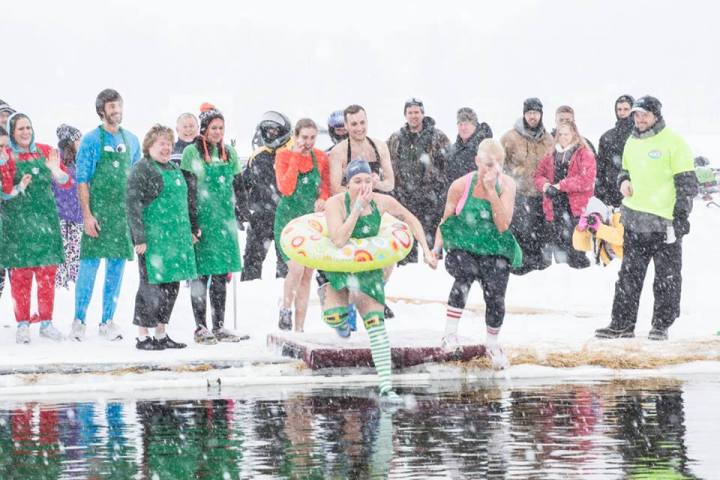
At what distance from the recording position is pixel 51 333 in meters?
12.9

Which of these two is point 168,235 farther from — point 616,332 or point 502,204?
point 616,332

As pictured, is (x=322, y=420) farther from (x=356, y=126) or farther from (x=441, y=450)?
(x=356, y=126)

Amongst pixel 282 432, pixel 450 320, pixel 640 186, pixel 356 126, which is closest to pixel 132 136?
pixel 356 126

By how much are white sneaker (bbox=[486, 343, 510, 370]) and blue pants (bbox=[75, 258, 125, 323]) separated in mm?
3791

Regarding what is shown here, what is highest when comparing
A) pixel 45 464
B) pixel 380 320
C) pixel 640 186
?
pixel 640 186

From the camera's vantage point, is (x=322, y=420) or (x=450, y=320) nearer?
(x=322, y=420)

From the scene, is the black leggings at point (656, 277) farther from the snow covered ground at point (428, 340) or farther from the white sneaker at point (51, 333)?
the white sneaker at point (51, 333)

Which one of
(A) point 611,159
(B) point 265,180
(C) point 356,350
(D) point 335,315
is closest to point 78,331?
(B) point 265,180

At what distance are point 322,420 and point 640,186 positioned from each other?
5.43m

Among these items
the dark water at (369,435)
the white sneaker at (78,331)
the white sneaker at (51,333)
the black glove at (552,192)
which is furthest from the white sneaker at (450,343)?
the black glove at (552,192)

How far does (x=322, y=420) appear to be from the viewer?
28.7 feet

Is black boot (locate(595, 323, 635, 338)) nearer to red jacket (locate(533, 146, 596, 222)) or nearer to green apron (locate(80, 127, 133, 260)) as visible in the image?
red jacket (locate(533, 146, 596, 222))

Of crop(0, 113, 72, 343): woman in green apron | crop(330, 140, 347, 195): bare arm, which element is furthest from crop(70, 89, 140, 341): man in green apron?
crop(330, 140, 347, 195): bare arm

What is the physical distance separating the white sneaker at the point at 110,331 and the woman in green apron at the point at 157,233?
0.68 m
